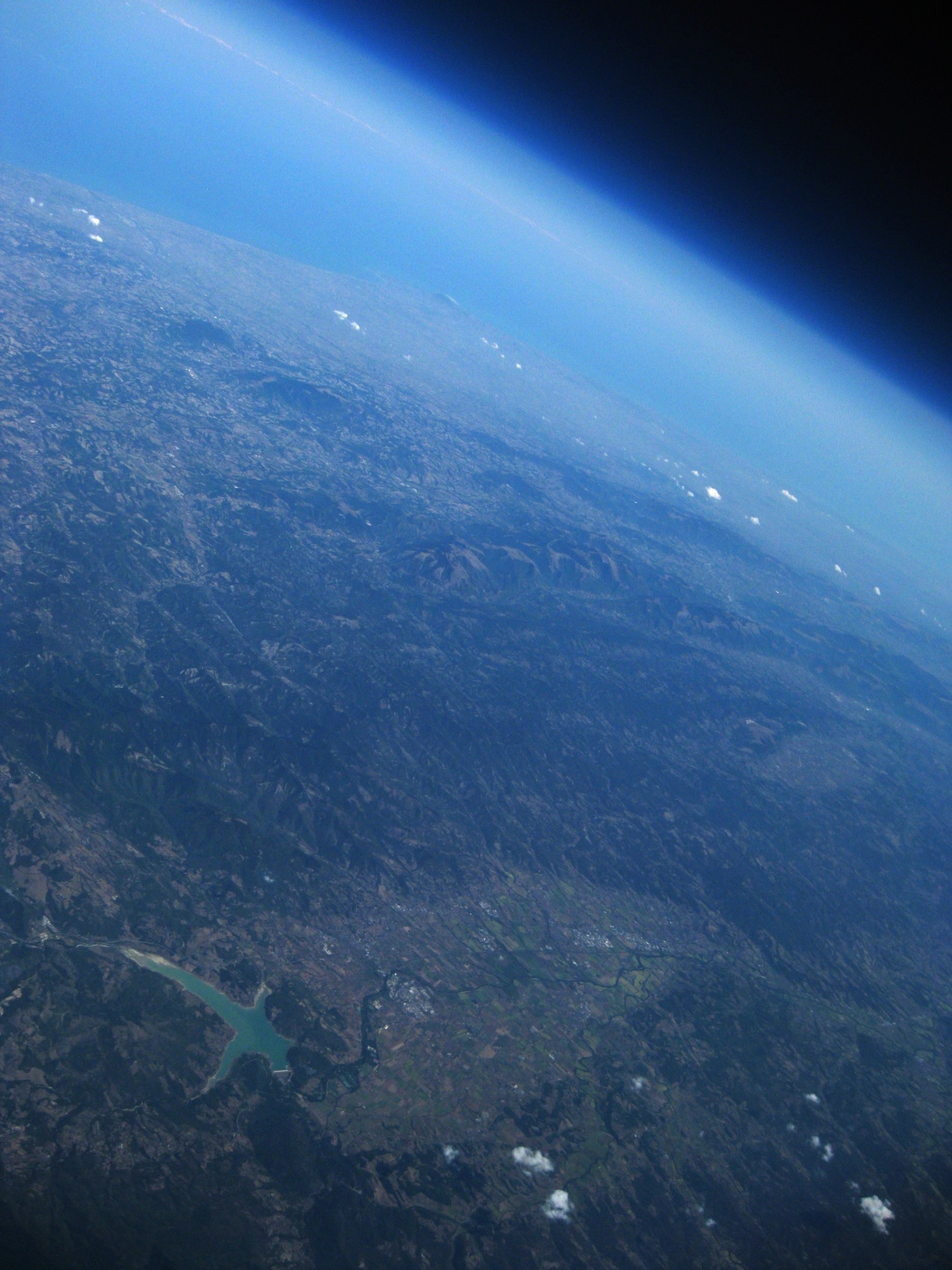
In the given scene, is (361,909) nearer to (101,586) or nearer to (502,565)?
(101,586)

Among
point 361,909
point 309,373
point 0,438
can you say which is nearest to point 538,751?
point 361,909

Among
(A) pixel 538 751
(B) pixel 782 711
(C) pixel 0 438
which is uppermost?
(B) pixel 782 711

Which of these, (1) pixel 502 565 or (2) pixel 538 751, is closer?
(2) pixel 538 751

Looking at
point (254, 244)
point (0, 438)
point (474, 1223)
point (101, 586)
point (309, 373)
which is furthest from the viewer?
point (254, 244)

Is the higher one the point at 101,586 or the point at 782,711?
the point at 782,711

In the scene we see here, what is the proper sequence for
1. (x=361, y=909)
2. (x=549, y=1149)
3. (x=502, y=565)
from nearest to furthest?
1. (x=549, y=1149)
2. (x=361, y=909)
3. (x=502, y=565)

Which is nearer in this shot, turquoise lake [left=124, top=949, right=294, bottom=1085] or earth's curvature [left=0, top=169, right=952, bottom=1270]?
earth's curvature [left=0, top=169, right=952, bottom=1270]
